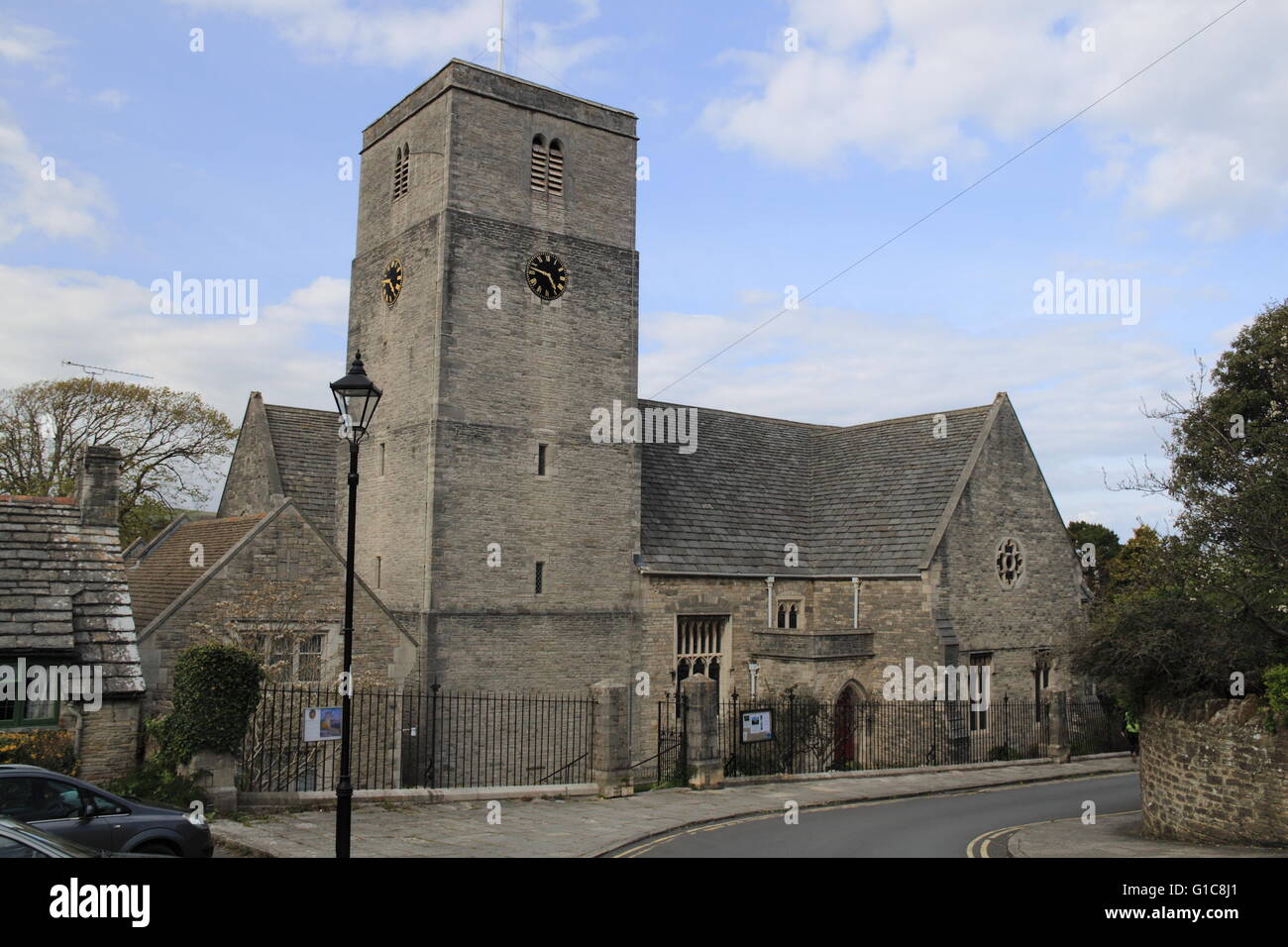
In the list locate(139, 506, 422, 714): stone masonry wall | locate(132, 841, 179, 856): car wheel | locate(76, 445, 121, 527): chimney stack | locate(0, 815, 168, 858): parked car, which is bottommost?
locate(132, 841, 179, 856): car wheel

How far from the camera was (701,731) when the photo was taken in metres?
21.4

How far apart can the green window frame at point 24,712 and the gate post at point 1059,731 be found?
990 inches

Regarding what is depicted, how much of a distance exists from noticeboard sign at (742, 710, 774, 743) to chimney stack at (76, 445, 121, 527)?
545 inches

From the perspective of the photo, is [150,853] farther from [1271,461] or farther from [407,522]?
[1271,461]

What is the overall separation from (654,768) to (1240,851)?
48.5 ft

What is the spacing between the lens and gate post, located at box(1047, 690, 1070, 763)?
28641mm

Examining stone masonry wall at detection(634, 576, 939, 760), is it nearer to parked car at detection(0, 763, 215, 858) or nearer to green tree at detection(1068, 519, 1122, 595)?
parked car at detection(0, 763, 215, 858)

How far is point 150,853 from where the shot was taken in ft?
36.0

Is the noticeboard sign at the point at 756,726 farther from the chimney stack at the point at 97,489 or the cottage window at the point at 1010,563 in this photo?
the chimney stack at the point at 97,489

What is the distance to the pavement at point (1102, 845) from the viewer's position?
14.9 metres

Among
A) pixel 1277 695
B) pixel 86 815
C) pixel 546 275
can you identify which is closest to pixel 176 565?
pixel 546 275

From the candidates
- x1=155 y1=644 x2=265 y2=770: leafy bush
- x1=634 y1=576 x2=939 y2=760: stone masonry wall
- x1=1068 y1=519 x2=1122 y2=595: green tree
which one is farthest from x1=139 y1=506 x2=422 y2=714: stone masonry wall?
x1=1068 y1=519 x2=1122 y2=595: green tree
